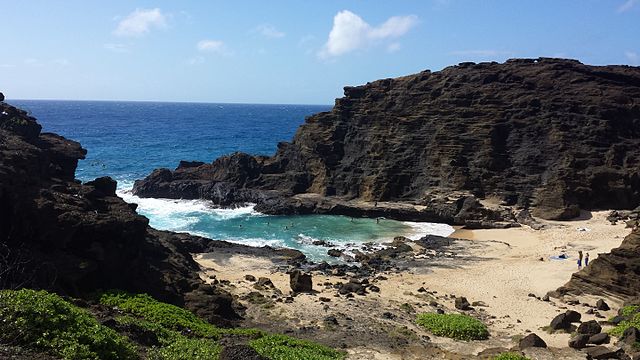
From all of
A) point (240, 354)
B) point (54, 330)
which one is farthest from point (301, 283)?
point (54, 330)

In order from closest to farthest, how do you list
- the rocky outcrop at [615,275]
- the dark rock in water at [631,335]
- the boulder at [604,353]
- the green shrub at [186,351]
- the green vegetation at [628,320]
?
the green shrub at [186,351] → the boulder at [604,353] → the dark rock in water at [631,335] → the green vegetation at [628,320] → the rocky outcrop at [615,275]

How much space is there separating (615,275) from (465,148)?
33.1 metres

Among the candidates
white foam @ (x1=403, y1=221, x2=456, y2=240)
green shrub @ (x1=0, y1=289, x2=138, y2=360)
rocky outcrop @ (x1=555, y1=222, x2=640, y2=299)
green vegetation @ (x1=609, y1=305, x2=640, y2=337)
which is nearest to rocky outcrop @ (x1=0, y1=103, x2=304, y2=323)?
green shrub @ (x1=0, y1=289, x2=138, y2=360)

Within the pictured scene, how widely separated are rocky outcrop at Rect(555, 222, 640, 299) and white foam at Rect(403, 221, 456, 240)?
19.1 meters

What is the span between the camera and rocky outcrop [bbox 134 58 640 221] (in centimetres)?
5603

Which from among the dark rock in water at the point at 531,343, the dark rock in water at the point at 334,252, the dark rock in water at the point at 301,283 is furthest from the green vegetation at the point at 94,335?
the dark rock in water at the point at 334,252

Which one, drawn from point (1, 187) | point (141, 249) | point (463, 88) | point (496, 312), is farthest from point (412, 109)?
point (1, 187)

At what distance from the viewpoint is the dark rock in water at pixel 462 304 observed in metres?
30.2

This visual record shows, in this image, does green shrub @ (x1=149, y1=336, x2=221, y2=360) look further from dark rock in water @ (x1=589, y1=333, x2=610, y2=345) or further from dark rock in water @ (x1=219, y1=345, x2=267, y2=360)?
dark rock in water @ (x1=589, y1=333, x2=610, y2=345)

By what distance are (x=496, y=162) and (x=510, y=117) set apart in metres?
7.05

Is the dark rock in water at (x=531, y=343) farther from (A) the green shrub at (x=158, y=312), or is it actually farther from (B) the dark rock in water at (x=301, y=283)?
(B) the dark rock in water at (x=301, y=283)

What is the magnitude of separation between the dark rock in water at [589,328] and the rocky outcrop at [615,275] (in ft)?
21.9

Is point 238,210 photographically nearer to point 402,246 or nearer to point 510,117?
point 402,246

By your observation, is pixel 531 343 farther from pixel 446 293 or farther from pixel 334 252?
pixel 334 252
